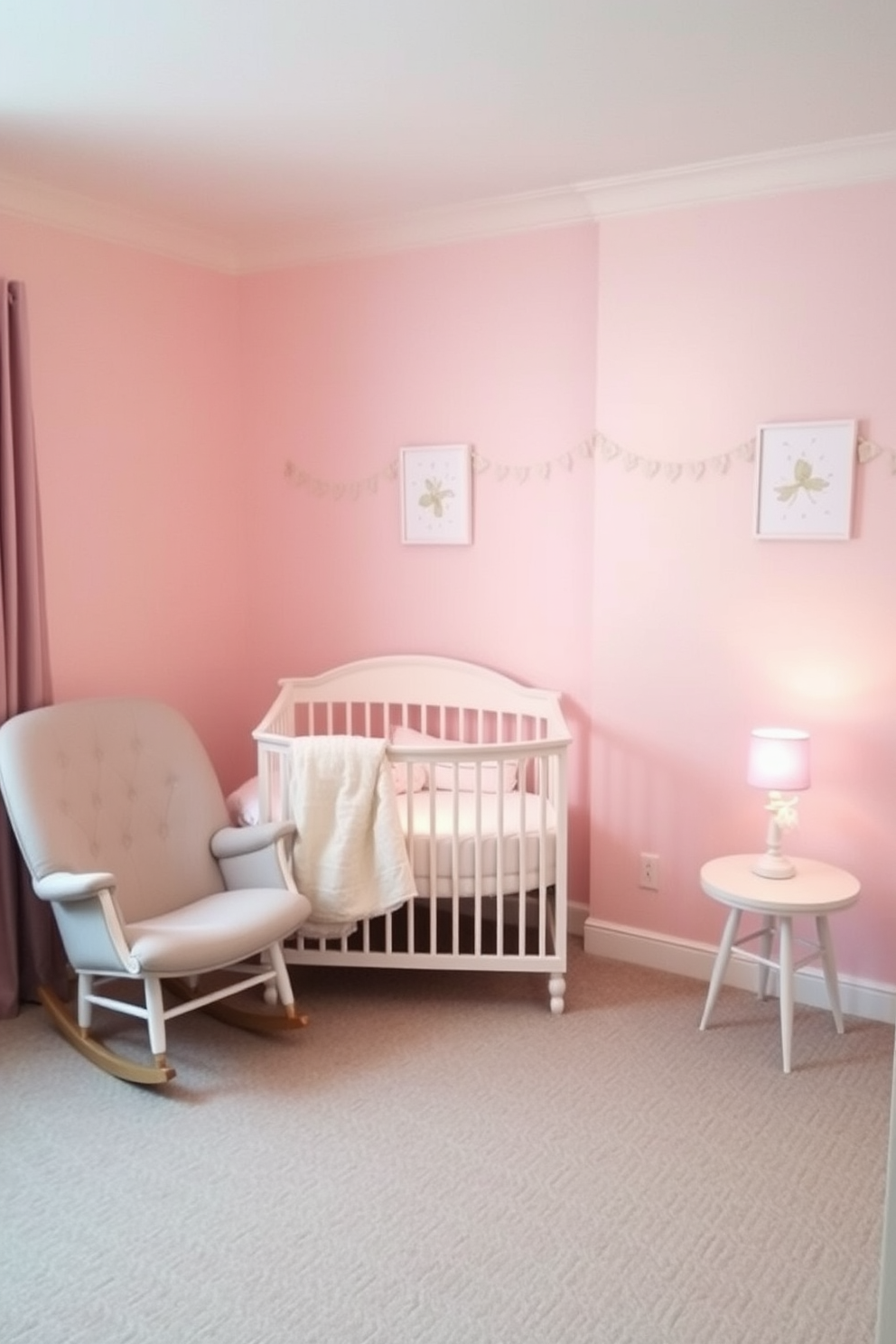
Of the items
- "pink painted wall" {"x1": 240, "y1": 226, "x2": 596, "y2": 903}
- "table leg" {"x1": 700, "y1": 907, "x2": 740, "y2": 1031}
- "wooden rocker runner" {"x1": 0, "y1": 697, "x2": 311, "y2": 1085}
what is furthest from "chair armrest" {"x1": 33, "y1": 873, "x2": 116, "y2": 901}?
"table leg" {"x1": 700, "y1": 907, "x2": 740, "y2": 1031}

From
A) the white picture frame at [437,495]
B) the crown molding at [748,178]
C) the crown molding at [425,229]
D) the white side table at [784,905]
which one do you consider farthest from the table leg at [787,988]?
the crown molding at [425,229]

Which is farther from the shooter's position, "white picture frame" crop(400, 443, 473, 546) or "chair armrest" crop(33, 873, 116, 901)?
"white picture frame" crop(400, 443, 473, 546)

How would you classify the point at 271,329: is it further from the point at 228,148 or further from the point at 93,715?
the point at 93,715

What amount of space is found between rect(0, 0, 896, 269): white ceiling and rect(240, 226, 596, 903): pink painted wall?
241mm

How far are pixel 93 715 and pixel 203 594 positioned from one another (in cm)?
97

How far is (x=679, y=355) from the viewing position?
3.35 meters

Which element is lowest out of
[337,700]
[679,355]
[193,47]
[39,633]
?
[337,700]

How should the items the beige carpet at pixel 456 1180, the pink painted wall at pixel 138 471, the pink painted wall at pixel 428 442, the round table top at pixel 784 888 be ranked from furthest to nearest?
the pink painted wall at pixel 428 442 < the pink painted wall at pixel 138 471 < the round table top at pixel 784 888 < the beige carpet at pixel 456 1180

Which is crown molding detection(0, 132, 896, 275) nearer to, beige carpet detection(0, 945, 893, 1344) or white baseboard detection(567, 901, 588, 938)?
white baseboard detection(567, 901, 588, 938)

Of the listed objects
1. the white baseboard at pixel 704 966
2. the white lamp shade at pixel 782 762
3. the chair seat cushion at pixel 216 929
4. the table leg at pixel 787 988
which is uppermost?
the white lamp shade at pixel 782 762

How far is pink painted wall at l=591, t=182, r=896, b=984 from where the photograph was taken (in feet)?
Answer: 10.1

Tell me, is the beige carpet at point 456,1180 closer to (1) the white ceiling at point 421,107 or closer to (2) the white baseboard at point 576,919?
(2) the white baseboard at point 576,919

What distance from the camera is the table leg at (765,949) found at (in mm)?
3180

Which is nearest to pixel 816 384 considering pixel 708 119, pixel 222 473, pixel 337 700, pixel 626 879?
pixel 708 119
